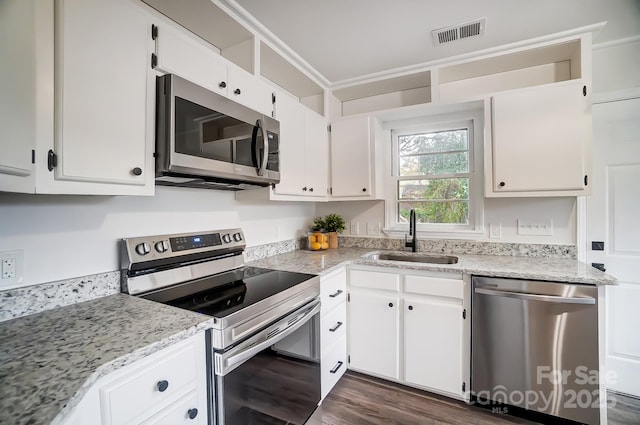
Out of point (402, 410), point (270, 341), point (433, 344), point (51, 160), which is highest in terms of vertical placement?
point (51, 160)

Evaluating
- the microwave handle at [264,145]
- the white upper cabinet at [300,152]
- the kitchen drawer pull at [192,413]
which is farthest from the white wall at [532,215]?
the kitchen drawer pull at [192,413]

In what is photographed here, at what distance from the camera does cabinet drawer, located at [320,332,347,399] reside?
6.04 feet

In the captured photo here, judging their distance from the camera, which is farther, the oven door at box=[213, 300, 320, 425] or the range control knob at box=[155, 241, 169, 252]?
the range control knob at box=[155, 241, 169, 252]

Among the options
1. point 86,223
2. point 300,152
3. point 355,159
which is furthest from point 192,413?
point 355,159

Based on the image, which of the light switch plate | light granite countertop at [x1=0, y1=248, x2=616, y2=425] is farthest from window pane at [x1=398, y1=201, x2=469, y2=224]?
light granite countertop at [x1=0, y1=248, x2=616, y2=425]

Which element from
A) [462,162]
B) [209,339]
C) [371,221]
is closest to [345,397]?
[209,339]

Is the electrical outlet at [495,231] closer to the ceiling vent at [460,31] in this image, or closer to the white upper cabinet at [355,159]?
the white upper cabinet at [355,159]

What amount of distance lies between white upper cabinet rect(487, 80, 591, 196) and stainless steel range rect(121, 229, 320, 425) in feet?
5.20

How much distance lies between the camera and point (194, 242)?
5.40ft

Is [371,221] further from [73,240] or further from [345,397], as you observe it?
[73,240]

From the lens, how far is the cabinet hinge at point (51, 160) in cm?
94

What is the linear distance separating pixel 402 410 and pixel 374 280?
0.83 metres

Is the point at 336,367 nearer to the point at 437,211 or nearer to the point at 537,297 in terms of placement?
the point at 537,297

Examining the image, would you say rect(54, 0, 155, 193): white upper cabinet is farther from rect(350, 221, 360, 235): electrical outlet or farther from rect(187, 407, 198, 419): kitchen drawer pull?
rect(350, 221, 360, 235): electrical outlet
